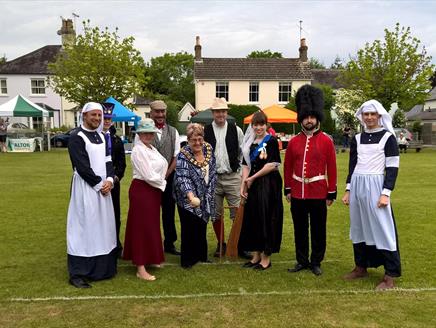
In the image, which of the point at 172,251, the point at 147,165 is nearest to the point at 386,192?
the point at 147,165

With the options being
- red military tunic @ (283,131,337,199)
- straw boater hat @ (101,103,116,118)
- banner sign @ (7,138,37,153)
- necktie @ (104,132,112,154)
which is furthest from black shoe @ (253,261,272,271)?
banner sign @ (7,138,37,153)

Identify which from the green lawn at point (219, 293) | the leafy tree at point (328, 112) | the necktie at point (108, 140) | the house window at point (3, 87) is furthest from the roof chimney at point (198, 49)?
the necktie at point (108, 140)

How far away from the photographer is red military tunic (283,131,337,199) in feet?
17.1

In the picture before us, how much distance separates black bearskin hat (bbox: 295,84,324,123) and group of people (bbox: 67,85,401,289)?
0.04ft

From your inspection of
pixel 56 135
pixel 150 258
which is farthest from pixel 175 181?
pixel 56 135

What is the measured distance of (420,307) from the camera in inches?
170

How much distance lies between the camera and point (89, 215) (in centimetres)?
501

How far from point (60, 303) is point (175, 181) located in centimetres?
188

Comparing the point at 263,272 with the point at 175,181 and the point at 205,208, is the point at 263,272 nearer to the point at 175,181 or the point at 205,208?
the point at 205,208

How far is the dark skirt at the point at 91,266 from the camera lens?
5.09 meters

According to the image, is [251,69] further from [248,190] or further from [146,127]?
[146,127]

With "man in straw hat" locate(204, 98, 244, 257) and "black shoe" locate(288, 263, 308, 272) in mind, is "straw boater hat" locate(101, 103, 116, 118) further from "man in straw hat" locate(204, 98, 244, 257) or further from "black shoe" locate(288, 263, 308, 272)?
"black shoe" locate(288, 263, 308, 272)

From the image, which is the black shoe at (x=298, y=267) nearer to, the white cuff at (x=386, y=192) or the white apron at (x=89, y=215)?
the white cuff at (x=386, y=192)

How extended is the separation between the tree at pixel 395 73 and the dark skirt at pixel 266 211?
26.3 metres
